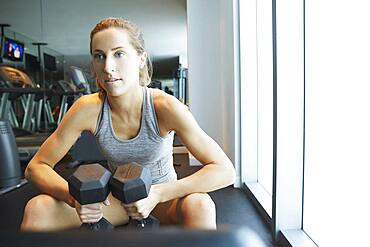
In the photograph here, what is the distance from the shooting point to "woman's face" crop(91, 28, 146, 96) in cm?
114

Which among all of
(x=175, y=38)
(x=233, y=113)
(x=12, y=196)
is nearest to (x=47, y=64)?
(x=175, y=38)

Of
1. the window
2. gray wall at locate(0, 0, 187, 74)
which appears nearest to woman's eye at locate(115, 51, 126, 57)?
the window

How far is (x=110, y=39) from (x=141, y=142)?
344 millimetres

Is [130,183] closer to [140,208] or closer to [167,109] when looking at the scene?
[140,208]

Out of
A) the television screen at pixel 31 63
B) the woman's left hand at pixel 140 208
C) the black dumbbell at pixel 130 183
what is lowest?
the woman's left hand at pixel 140 208

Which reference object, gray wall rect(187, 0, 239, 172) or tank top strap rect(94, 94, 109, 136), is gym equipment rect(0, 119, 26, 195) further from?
tank top strap rect(94, 94, 109, 136)

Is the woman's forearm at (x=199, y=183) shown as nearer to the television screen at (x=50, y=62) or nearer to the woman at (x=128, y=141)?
the woman at (x=128, y=141)

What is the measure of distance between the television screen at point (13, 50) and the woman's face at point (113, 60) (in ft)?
17.1

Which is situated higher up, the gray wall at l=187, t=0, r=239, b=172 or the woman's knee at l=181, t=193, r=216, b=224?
the gray wall at l=187, t=0, r=239, b=172

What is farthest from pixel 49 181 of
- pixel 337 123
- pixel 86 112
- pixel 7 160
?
pixel 7 160

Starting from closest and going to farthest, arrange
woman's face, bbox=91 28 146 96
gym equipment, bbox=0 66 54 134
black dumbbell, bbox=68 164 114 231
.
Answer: black dumbbell, bbox=68 164 114 231
woman's face, bbox=91 28 146 96
gym equipment, bbox=0 66 54 134

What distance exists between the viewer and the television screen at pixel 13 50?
18.7 feet

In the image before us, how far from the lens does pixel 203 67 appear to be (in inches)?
155

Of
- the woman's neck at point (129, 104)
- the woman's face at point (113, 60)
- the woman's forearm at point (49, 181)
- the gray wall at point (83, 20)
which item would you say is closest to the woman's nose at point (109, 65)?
the woman's face at point (113, 60)
